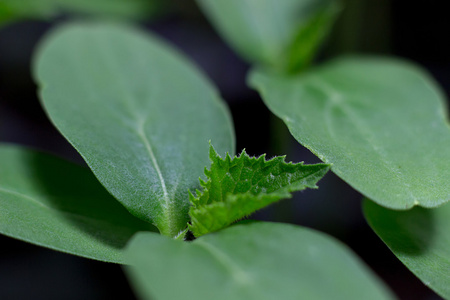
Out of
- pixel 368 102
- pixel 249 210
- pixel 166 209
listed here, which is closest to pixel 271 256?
pixel 249 210

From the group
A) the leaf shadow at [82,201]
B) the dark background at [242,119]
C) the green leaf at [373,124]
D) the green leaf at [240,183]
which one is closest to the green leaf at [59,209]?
the leaf shadow at [82,201]

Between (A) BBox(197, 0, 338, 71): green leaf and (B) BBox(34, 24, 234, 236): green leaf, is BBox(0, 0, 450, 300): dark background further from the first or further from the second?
(B) BBox(34, 24, 234, 236): green leaf

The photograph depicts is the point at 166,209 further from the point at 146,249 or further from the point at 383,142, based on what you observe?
the point at 383,142

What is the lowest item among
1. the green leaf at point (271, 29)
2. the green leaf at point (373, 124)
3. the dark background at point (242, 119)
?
the dark background at point (242, 119)

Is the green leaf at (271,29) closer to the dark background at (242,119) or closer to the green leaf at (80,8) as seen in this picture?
the dark background at (242,119)

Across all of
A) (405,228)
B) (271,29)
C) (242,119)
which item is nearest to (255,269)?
(405,228)

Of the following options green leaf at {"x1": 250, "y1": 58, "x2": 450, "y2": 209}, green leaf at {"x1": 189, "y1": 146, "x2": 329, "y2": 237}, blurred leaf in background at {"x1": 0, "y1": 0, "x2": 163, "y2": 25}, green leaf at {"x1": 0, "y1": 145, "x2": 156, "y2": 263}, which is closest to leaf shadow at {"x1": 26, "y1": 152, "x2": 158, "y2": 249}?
green leaf at {"x1": 0, "y1": 145, "x2": 156, "y2": 263}

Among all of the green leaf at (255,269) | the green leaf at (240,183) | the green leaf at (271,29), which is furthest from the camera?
the green leaf at (271,29)

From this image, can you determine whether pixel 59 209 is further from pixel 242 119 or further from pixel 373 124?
pixel 242 119
